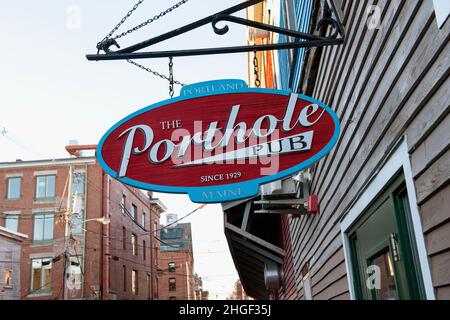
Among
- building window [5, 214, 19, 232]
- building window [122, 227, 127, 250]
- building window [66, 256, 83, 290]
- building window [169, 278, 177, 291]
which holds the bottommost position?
building window [66, 256, 83, 290]

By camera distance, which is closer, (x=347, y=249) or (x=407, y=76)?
(x=407, y=76)

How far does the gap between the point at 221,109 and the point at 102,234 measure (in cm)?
2740

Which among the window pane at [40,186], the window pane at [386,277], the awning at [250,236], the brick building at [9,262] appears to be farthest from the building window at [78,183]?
the window pane at [386,277]

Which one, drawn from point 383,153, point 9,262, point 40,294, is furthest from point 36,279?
point 383,153

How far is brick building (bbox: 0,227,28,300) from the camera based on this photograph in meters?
22.5

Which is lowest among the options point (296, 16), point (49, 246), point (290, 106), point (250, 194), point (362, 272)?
point (362, 272)

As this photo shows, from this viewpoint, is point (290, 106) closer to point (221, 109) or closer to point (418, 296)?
point (221, 109)

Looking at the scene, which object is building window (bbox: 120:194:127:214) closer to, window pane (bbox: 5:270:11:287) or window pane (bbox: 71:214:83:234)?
window pane (bbox: 71:214:83:234)

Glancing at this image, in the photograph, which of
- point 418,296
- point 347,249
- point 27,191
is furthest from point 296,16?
point 27,191

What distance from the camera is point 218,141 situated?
316 centimetres

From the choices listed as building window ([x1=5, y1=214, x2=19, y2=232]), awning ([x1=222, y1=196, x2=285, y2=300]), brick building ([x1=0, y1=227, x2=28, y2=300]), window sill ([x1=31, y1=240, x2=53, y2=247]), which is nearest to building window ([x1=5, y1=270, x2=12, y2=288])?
brick building ([x1=0, y1=227, x2=28, y2=300])

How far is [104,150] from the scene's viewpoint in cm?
333

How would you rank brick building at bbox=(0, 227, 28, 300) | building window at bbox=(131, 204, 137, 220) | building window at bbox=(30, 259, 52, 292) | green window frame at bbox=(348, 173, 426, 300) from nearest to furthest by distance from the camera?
1. green window frame at bbox=(348, 173, 426, 300)
2. brick building at bbox=(0, 227, 28, 300)
3. building window at bbox=(30, 259, 52, 292)
4. building window at bbox=(131, 204, 137, 220)

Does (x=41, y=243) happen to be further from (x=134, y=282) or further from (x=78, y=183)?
(x=134, y=282)
